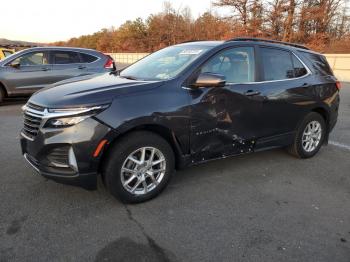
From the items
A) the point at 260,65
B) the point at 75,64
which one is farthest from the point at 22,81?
the point at 260,65

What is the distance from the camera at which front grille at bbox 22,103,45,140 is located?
3219mm

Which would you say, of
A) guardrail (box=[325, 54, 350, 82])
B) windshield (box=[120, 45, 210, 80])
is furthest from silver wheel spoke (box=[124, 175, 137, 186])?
guardrail (box=[325, 54, 350, 82])

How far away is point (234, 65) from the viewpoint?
4141 mm

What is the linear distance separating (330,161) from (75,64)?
761cm

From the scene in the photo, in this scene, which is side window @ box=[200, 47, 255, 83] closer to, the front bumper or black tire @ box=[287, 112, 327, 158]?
black tire @ box=[287, 112, 327, 158]

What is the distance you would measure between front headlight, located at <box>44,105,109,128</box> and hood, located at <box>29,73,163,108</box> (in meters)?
0.05

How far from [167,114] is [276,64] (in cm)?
205

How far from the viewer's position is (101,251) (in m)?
2.74

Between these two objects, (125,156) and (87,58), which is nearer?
(125,156)

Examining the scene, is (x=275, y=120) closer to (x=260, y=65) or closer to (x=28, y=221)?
(x=260, y=65)

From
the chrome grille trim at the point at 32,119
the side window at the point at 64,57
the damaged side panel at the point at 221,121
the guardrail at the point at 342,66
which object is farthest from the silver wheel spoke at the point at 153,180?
the guardrail at the point at 342,66

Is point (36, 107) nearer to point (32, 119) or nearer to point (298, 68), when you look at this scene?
point (32, 119)

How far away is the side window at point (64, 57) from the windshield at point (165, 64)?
574cm

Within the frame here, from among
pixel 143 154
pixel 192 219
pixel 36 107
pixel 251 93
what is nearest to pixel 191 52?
pixel 251 93
